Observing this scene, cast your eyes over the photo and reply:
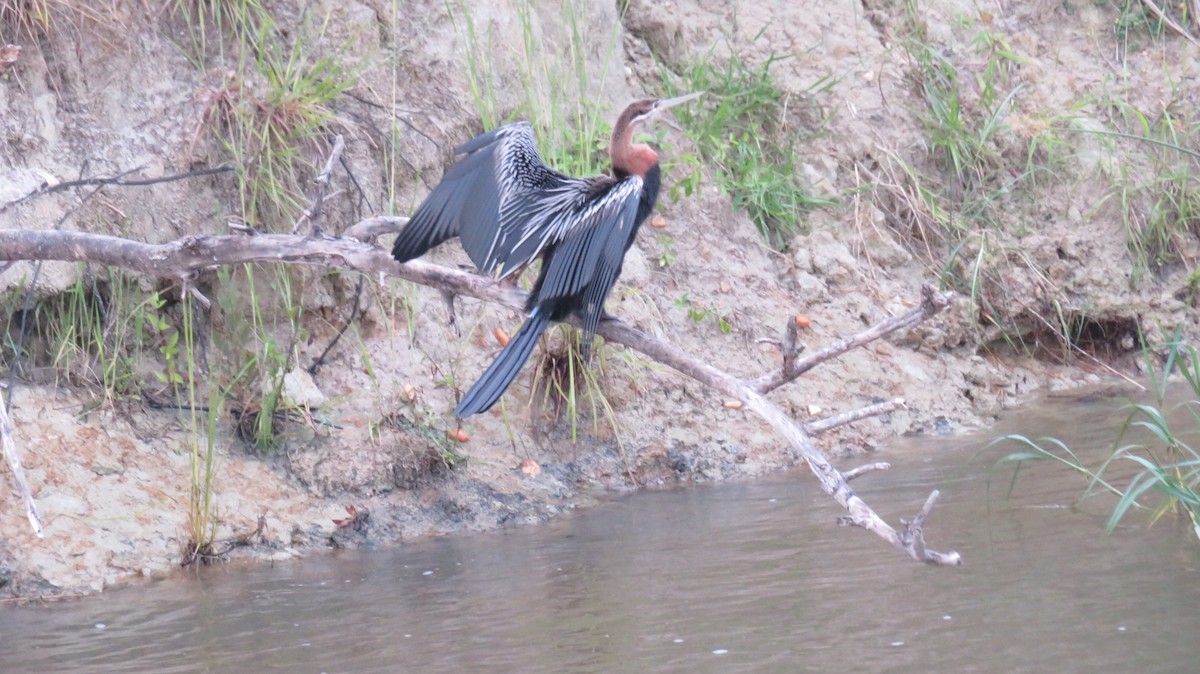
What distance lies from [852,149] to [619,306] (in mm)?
1895

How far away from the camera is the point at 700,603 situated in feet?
10.9

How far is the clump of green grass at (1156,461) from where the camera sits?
121 inches

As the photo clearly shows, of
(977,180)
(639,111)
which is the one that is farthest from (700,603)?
(977,180)

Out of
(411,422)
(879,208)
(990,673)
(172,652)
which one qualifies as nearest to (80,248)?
(172,652)

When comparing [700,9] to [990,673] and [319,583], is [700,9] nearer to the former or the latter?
[319,583]

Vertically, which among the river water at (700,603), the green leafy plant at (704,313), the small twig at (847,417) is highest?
the small twig at (847,417)

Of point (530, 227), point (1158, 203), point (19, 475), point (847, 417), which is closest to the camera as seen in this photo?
point (847, 417)

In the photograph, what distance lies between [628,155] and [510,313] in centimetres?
140

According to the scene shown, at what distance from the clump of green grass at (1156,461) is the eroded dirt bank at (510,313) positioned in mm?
529

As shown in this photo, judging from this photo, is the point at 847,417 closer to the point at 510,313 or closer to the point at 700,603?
the point at 700,603

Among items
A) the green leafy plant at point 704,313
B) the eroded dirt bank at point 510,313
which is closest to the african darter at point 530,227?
the eroded dirt bank at point 510,313

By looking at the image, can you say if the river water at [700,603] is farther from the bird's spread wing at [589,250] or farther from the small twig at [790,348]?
the bird's spread wing at [589,250]

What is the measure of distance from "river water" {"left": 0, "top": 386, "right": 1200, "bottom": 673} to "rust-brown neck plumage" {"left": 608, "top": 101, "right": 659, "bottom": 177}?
119 cm

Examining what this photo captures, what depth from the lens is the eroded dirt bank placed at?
4.42m
